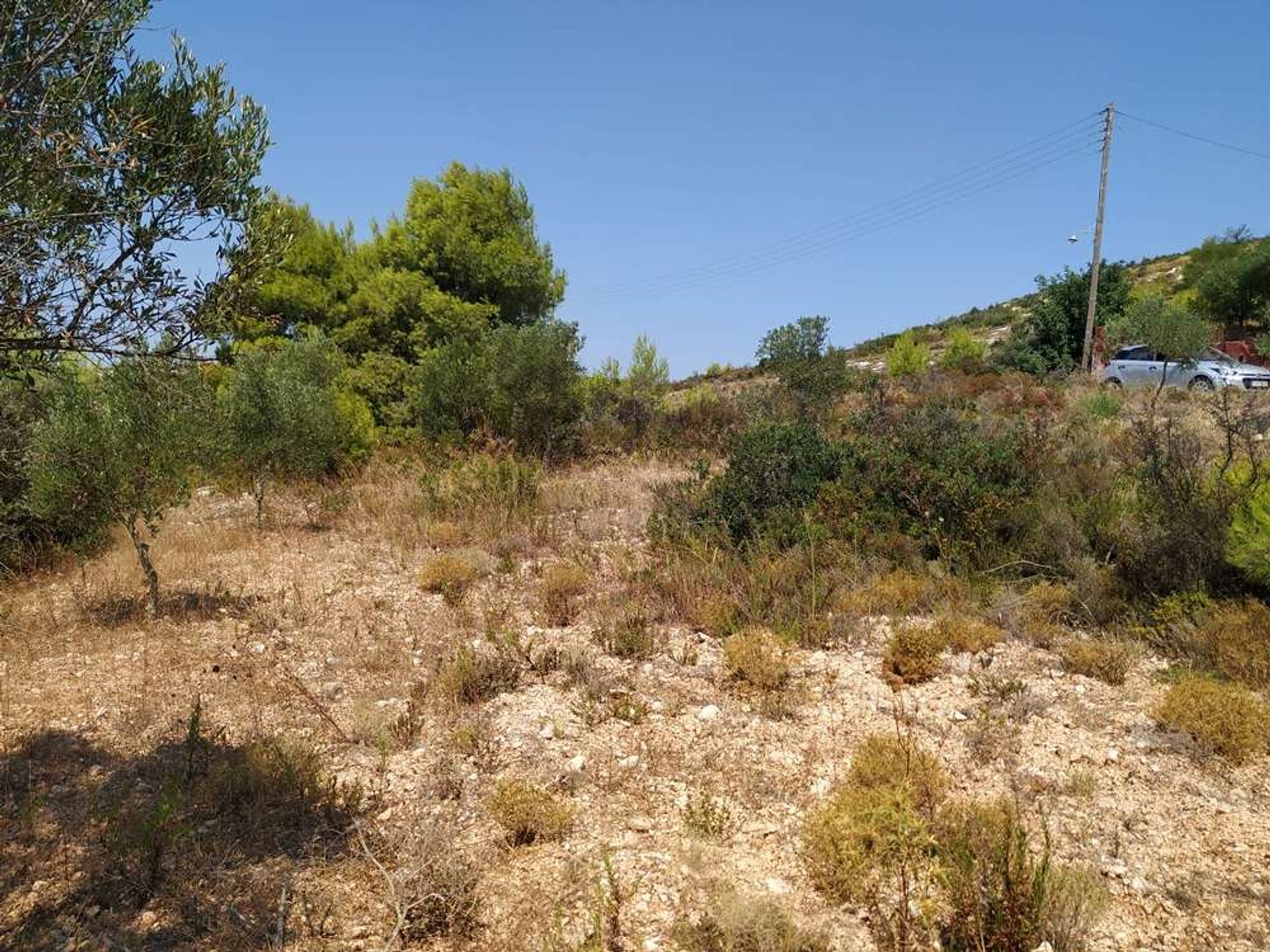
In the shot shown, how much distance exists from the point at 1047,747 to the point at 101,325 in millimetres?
5367

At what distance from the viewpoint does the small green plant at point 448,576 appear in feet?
25.9

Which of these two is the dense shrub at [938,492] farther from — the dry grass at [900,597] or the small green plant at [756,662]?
the small green plant at [756,662]

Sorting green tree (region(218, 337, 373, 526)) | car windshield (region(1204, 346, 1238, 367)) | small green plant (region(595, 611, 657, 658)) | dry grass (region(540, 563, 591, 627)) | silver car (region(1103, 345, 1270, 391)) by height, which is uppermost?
car windshield (region(1204, 346, 1238, 367))

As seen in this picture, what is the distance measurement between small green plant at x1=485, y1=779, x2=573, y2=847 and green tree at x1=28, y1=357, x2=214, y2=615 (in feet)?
15.3

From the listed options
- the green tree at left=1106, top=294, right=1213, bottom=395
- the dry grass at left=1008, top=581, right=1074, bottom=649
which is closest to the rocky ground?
the dry grass at left=1008, top=581, right=1074, bottom=649

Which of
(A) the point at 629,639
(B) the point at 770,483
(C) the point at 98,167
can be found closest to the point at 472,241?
(B) the point at 770,483

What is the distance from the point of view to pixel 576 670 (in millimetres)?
5969

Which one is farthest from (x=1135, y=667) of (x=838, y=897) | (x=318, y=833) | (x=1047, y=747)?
(x=318, y=833)

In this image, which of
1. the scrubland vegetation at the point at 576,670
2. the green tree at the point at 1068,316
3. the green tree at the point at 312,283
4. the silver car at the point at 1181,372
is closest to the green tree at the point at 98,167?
the scrubland vegetation at the point at 576,670

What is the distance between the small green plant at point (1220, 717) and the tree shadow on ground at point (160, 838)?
15.9 feet

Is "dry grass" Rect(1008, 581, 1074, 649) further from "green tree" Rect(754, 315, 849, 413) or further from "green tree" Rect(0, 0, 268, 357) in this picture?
"green tree" Rect(754, 315, 849, 413)

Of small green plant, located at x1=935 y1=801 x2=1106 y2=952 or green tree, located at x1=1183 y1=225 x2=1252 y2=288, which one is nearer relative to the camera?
small green plant, located at x1=935 y1=801 x2=1106 y2=952

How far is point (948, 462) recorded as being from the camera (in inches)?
327

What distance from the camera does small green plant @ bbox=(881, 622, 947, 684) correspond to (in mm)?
5695
